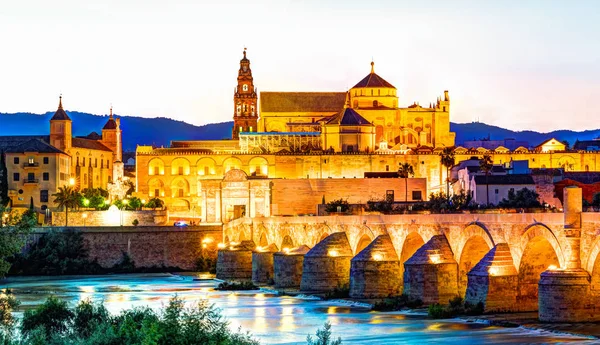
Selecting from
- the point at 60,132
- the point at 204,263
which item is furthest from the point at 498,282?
the point at 60,132

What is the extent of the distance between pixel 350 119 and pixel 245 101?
792 inches

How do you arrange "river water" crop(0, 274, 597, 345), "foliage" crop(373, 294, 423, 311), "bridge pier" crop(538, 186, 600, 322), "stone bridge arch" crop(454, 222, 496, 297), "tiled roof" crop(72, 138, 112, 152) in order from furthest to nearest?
"tiled roof" crop(72, 138, 112, 152), "foliage" crop(373, 294, 423, 311), "stone bridge arch" crop(454, 222, 496, 297), "river water" crop(0, 274, 597, 345), "bridge pier" crop(538, 186, 600, 322)

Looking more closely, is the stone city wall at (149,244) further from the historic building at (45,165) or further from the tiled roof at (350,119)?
the tiled roof at (350,119)

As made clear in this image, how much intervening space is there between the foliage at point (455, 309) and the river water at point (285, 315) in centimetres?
57

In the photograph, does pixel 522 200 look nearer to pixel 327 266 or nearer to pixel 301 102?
pixel 327 266

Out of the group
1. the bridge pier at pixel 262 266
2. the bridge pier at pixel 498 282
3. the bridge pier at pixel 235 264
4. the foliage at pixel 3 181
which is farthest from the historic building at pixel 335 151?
the bridge pier at pixel 498 282

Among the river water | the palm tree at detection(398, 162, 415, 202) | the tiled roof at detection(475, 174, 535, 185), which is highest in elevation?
the palm tree at detection(398, 162, 415, 202)

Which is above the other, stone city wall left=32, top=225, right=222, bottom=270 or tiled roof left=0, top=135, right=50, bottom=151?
tiled roof left=0, top=135, right=50, bottom=151

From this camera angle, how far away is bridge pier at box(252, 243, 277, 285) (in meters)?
61.5

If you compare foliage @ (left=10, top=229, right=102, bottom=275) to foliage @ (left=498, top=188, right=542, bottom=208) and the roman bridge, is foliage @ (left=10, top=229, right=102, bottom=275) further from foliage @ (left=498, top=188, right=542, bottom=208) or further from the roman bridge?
foliage @ (left=498, top=188, right=542, bottom=208)

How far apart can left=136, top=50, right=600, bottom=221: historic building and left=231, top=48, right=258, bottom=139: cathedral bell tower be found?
4923 millimetres

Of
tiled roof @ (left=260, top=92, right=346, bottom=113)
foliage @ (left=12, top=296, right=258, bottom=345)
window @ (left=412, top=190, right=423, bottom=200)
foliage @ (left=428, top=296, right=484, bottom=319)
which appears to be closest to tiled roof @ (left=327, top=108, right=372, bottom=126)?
tiled roof @ (left=260, top=92, right=346, bottom=113)

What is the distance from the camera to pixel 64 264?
2872 inches

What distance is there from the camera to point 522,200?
228ft
